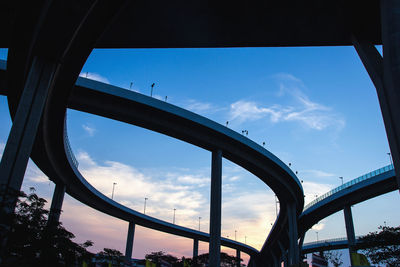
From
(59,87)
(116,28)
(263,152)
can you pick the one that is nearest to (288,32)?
(116,28)

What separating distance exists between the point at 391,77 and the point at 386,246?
30478 millimetres

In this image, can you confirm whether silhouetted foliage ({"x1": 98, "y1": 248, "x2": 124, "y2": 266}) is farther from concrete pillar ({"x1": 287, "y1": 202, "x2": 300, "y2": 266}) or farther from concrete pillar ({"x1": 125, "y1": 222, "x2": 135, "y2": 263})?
concrete pillar ({"x1": 287, "y1": 202, "x2": 300, "y2": 266})

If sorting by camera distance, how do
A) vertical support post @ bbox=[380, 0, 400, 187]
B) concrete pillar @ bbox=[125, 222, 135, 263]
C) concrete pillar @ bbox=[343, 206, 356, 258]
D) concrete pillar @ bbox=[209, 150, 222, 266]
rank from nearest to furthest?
1. vertical support post @ bbox=[380, 0, 400, 187]
2. concrete pillar @ bbox=[209, 150, 222, 266]
3. concrete pillar @ bbox=[343, 206, 356, 258]
4. concrete pillar @ bbox=[125, 222, 135, 263]

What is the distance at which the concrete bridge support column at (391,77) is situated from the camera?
9.91 meters

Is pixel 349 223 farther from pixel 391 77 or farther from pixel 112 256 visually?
pixel 391 77

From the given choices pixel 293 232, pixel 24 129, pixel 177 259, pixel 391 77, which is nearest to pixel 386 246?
pixel 293 232

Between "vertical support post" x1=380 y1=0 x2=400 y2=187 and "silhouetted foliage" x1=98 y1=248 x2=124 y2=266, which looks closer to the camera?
"vertical support post" x1=380 y1=0 x2=400 y2=187

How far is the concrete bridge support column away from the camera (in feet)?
32.5

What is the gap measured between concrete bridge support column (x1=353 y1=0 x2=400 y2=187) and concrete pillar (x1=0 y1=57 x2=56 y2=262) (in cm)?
1584

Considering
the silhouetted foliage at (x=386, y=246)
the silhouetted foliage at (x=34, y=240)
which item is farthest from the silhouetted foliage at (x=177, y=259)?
the silhouetted foliage at (x=34, y=240)

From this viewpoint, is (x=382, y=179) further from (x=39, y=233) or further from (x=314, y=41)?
(x=39, y=233)

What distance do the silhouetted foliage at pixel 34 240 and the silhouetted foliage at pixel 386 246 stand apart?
3119cm

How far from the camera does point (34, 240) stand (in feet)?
51.6

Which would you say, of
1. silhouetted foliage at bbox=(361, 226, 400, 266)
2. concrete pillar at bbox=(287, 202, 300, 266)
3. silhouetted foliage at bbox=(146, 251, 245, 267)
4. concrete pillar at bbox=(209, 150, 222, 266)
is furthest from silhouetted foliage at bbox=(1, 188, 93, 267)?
silhouetted foliage at bbox=(146, 251, 245, 267)
